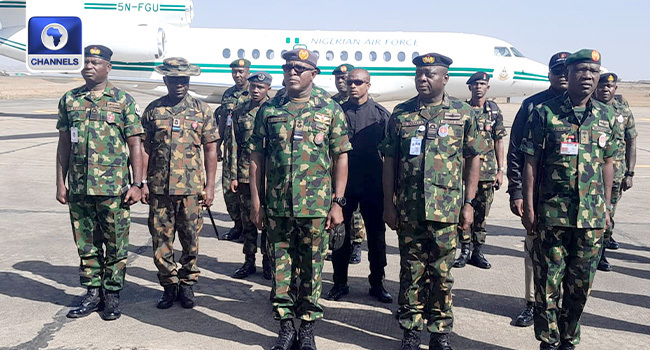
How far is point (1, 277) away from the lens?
6230 mm

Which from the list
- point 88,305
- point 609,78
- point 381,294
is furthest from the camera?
point 609,78

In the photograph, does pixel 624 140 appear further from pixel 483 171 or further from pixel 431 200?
pixel 431 200

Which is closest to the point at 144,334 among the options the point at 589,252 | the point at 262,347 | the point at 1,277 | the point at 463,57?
the point at 262,347

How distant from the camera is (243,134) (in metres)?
6.83

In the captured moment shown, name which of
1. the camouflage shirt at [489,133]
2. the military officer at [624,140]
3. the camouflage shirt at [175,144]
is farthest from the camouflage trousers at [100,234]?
the military officer at [624,140]

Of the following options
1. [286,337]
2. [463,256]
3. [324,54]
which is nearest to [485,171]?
[463,256]

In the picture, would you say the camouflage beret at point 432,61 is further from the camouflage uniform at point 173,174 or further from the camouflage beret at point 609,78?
the camouflage beret at point 609,78

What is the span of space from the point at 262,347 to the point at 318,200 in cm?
119

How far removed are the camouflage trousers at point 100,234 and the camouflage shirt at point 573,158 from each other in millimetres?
3309

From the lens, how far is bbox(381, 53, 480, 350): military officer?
4445mm

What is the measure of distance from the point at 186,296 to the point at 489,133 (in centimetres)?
371

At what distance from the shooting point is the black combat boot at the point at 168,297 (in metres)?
5.46

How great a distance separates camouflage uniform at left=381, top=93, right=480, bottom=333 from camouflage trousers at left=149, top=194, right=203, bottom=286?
6.10 feet

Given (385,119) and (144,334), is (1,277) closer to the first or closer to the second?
(144,334)
